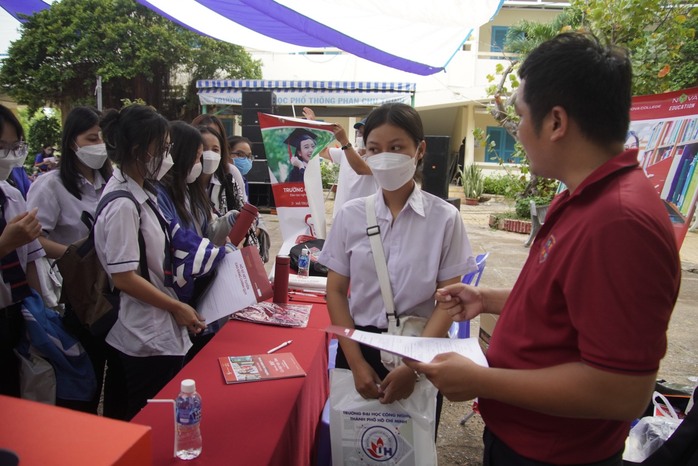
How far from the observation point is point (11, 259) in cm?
201

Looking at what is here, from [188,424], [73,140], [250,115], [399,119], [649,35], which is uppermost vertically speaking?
[649,35]

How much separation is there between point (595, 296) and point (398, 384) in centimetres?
76

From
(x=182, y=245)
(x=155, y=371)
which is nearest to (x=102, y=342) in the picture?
(x=155, y=371)

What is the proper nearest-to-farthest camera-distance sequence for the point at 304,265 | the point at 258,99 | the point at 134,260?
the point at 134,260 → the point at 304,265 → the point at 258,99

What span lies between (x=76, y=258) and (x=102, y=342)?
46cm

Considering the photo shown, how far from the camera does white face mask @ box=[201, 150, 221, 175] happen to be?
3.01m

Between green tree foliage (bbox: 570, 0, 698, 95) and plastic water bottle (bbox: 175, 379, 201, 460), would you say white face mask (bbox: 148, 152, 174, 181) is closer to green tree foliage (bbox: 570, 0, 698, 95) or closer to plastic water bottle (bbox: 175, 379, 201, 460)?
plastic water bottle (bbox: 175, 379, 201, 460)

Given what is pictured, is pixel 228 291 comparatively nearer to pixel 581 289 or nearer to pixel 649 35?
pixel 581 289

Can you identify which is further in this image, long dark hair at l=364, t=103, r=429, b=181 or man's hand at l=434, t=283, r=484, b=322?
long dark hair at l=364, t=103, r=429, b=181

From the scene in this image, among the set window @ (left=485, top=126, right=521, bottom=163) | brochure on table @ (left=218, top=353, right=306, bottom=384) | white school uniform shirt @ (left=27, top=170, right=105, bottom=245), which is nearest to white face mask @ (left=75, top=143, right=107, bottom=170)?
white school uniform shirt @ (left=27, top=170, right=105, bottom=245)

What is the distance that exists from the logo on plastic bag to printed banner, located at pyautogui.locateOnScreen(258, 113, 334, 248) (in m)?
2.54

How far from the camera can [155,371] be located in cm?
189

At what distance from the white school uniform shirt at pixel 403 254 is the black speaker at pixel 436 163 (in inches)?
268

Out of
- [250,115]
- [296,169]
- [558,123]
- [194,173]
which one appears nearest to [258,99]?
[250,115]
